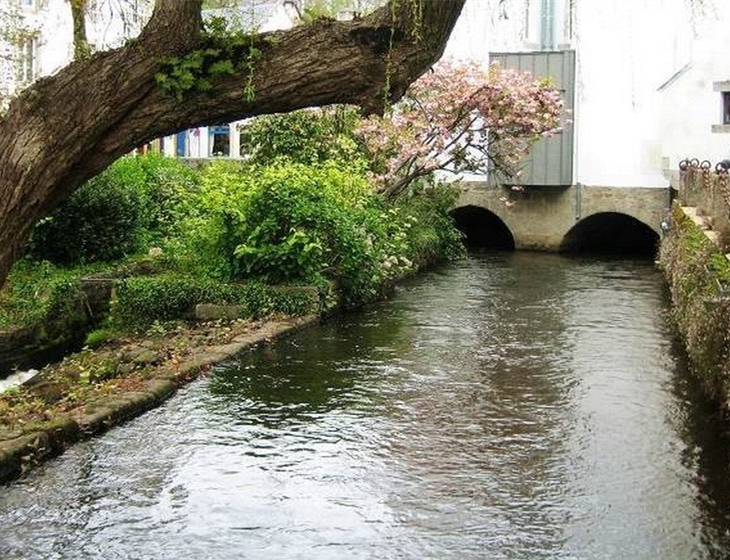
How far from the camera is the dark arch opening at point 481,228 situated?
30812 mm

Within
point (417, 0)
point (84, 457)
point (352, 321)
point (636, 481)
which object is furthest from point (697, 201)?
point (417, 0)

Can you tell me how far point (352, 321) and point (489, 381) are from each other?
13.9 feet

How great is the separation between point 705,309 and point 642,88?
1841cm

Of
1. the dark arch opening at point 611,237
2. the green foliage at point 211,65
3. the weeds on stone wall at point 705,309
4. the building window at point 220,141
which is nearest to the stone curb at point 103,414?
the green foliage at point 211,65

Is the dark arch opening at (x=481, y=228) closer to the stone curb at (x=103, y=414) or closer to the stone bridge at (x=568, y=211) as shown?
the stone bridge at (x=568, y=211)

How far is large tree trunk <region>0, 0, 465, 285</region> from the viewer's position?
4953mm

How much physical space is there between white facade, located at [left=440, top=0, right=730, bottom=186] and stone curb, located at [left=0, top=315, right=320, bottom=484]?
14552 mm

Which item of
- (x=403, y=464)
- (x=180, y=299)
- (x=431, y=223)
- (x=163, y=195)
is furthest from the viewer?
(x=431, y=223)

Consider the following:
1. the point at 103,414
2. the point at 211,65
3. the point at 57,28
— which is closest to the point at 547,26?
the point at 103,414

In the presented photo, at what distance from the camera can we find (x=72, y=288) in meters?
15.6

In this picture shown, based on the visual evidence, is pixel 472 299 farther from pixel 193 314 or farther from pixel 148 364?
pixel 148 364

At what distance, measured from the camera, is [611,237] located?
30.8 meters

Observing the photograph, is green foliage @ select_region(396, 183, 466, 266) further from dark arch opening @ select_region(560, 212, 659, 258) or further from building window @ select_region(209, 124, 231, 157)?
building window @ select_region(209, 124, 231, 157)

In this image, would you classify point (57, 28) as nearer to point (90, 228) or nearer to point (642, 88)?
point (90, 228)
